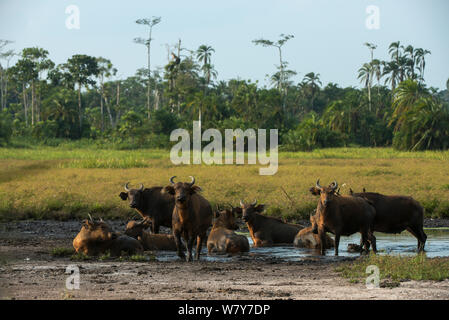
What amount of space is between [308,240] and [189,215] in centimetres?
302

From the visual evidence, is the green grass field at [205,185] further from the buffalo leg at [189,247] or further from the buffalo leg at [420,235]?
the buffalo leg at [189,247]

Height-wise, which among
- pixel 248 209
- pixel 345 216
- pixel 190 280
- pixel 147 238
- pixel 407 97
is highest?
pixel 407 97

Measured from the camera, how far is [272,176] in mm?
24906

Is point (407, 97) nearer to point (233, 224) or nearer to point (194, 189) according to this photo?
point (233, 224)

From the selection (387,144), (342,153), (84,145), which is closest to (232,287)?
(342,153)

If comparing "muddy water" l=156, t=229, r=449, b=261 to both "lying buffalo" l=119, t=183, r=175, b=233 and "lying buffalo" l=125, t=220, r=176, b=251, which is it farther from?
"lying buffalo" l=119, t=183, r=175, b=233

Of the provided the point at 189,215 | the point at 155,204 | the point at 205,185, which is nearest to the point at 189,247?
the point at 189,215

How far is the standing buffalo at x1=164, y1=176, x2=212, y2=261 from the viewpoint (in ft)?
35.0

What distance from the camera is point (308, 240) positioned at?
12.8 m

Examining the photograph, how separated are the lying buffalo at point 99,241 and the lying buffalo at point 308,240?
11.9 feet

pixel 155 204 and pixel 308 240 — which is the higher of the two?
pixel 155 204

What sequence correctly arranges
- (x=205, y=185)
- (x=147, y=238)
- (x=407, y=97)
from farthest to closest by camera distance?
(x=407, y=97), (x=205, y=185), (x=147, y=238)

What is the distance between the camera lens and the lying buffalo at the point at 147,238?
476 inches
